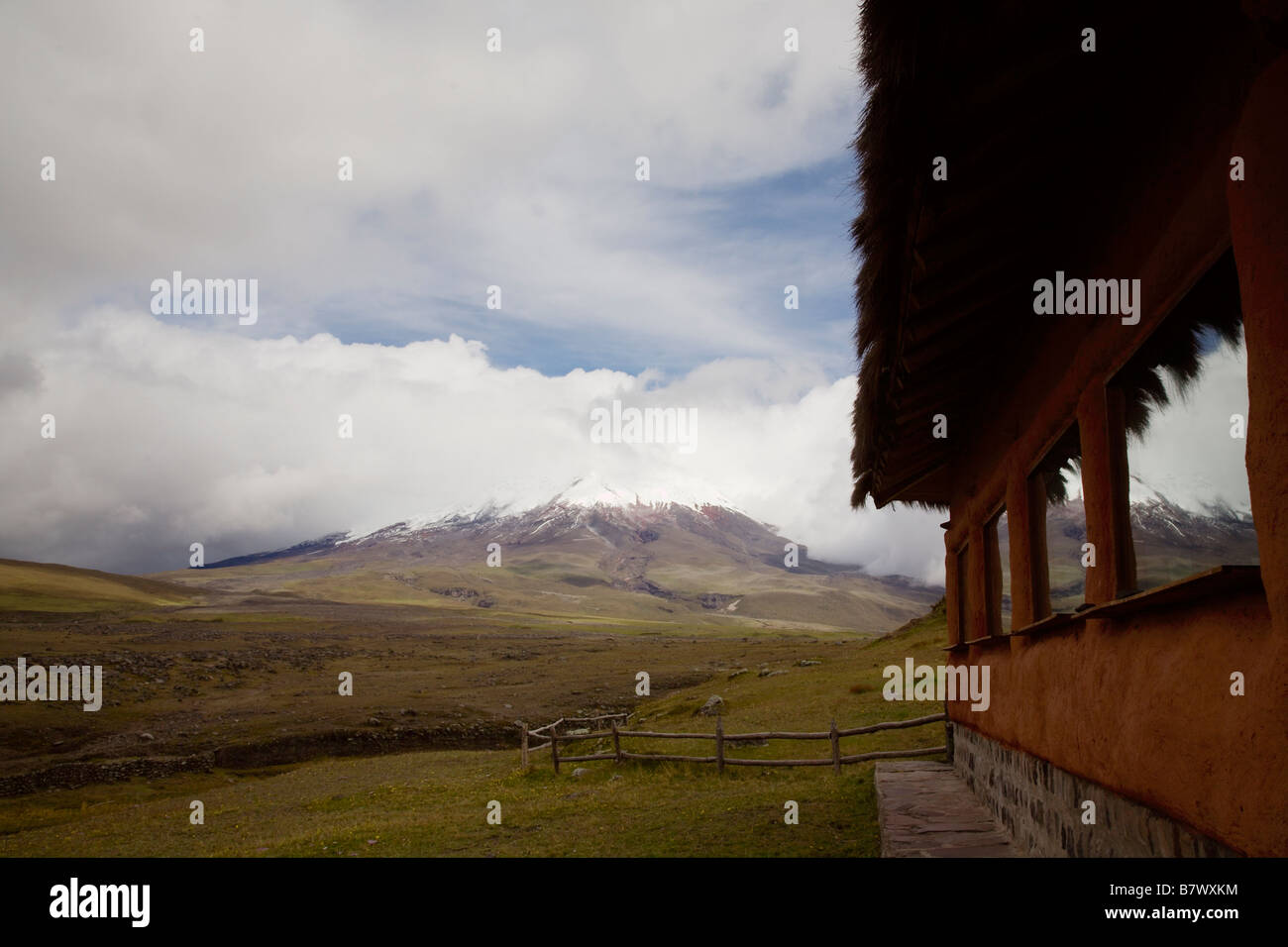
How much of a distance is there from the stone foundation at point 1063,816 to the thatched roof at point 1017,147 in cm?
204

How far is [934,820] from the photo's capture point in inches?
368

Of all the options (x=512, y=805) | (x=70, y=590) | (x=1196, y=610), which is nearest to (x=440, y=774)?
(x=512, y=805)

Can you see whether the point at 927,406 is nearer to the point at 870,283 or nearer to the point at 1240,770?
the point at 870,283

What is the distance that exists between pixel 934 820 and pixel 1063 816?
12.9 feet

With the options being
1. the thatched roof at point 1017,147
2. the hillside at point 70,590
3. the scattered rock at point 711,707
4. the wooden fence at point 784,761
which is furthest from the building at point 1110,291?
the hillside at point 70,590

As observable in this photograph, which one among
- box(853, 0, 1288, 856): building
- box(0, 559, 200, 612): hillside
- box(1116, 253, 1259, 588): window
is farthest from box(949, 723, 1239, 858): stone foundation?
box(0, 559, 200, 612): hillside

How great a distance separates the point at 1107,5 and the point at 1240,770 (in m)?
2.81

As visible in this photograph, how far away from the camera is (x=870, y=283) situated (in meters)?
4.83

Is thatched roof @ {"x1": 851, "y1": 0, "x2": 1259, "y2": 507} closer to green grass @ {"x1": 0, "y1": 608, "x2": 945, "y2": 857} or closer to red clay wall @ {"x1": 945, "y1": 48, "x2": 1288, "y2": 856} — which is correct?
red clay wall @ {"x1": 945, "y1": 48, "x2": 1288, "y2": 856}

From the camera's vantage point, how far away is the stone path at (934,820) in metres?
7.67

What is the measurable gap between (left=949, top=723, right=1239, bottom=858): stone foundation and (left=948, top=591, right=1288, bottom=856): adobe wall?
75 mm

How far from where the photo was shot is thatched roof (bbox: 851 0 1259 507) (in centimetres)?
304

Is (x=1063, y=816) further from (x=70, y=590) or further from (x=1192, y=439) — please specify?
(x=70, y=590)

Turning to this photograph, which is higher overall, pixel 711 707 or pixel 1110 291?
pixel 1110 291
